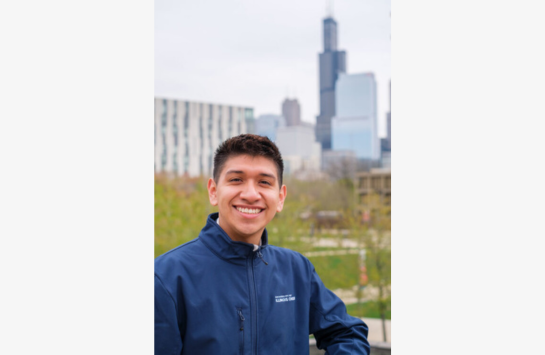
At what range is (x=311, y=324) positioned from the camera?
1478 millimetres

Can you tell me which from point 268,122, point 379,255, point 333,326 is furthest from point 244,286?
point 268,122

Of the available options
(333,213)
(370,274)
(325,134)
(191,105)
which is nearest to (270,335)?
(370,274)

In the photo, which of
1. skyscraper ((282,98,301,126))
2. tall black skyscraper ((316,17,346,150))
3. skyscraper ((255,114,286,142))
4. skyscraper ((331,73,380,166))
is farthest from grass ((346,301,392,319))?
tall black skyscraper ((316,17,346,150))

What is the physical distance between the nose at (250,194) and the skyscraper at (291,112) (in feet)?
62.7

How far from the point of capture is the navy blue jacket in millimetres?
1256

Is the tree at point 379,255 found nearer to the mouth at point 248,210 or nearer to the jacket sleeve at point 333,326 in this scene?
the jacket sleeve at point 333,326

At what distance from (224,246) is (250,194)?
167mm

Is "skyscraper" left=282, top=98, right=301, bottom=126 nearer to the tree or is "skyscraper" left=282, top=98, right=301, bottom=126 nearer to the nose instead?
the tree

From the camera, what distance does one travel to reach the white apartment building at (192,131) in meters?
21.5

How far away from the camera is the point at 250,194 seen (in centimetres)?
135

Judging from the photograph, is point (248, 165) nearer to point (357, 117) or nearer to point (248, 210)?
point (248, 210)
